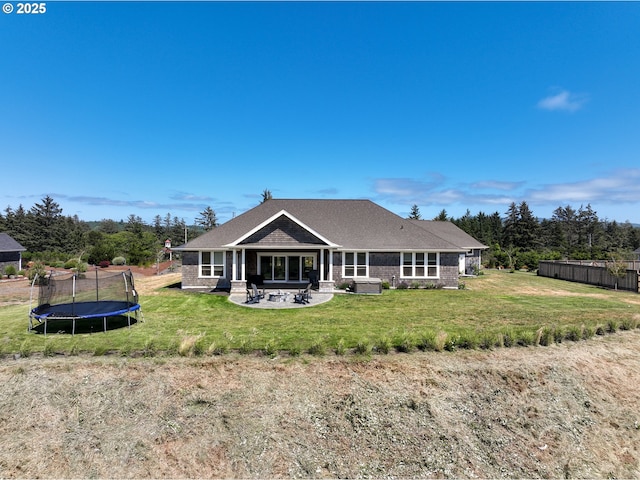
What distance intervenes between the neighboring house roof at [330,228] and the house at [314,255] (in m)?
0.06

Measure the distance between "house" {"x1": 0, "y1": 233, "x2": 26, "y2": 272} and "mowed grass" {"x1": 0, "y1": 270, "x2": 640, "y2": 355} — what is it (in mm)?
21269

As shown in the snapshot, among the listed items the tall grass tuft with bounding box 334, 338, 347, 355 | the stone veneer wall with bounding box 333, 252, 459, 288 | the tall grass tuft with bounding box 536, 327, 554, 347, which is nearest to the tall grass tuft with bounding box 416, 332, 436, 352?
the tall grass tuft with bounding box 334, 338, 347, 355

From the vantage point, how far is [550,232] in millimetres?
61625

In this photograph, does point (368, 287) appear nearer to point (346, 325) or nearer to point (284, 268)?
point (284, 268)

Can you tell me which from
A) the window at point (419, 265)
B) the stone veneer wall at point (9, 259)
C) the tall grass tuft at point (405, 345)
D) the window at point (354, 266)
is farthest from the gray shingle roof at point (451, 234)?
the stone veneer wall at point (9, 259)

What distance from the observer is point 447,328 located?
11969 mm

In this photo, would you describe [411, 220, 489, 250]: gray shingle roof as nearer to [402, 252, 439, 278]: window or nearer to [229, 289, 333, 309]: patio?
[402, 252, 439, 278]: window

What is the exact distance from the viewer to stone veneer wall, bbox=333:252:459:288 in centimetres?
2069

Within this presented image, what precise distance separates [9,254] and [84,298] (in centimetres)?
2650

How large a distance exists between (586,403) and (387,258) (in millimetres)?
12820

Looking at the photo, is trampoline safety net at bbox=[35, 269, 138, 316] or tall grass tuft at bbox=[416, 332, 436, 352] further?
trampoline safety net at bbox=[35, 269, 138, 316]

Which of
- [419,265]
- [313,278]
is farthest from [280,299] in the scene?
[419,265]

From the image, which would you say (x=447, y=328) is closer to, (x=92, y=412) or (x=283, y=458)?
(x=283, y=458)

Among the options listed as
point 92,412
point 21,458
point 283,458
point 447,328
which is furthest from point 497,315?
point 21,458
